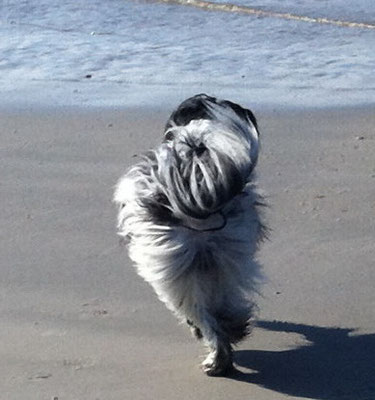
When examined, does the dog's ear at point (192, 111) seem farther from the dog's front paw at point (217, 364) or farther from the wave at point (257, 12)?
the wave at point (257, 12)

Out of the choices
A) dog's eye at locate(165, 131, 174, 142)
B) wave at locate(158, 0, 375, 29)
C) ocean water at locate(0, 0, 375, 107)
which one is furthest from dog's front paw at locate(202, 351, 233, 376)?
wave at locate(158, 0, 375, 29)

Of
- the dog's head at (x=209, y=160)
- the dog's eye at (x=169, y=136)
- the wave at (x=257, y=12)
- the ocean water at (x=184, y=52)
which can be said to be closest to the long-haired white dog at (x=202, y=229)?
the dog's head at (x=209, y=160)

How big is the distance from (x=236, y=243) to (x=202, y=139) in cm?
38

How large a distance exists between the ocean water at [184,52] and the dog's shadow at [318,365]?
11.2ft

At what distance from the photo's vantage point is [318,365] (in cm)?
452

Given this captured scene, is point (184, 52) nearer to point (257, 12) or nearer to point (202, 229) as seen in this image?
point (257, 12)

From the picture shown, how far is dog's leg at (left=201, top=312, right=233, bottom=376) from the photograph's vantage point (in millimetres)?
4336

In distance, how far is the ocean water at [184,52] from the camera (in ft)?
27.3

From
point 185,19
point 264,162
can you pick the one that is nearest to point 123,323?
point 264,162

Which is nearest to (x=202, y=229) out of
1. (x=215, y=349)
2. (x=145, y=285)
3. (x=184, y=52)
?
(x=215, y=349)

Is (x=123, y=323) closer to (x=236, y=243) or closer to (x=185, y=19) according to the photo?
(x=236, y=243)

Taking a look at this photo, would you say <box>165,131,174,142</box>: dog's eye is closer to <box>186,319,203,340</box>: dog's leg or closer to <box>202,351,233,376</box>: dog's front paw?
<box>186,319,203,340</box>: dog's leg

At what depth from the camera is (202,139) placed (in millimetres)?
4395

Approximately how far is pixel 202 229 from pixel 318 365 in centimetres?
68
